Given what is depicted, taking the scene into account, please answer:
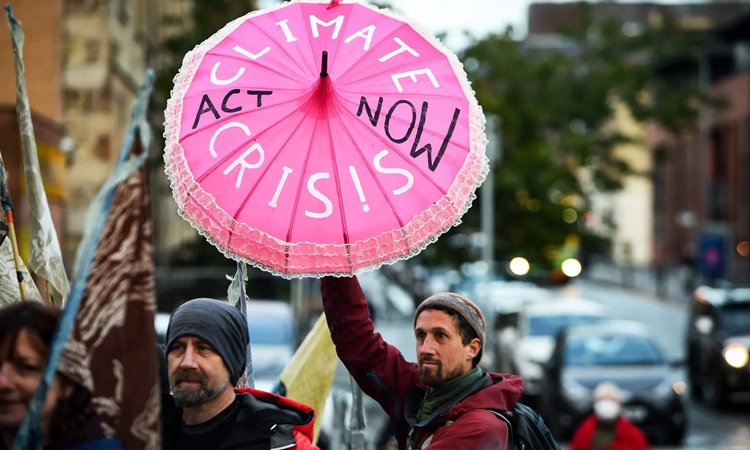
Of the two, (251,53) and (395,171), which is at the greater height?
(251,53)

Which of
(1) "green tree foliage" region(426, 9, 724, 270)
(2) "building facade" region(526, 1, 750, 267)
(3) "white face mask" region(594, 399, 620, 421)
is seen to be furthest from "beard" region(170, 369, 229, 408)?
(2) "building facade" region(526, 1, 750, 267)

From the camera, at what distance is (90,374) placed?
8.73ft

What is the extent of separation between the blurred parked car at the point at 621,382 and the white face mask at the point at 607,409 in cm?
702

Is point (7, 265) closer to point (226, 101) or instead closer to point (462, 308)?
point (226, 101)

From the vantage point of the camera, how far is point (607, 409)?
11.0 meters

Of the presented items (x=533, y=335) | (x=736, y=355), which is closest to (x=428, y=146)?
(x=736, y=355)

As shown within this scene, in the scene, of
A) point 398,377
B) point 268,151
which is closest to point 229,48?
point 268,151

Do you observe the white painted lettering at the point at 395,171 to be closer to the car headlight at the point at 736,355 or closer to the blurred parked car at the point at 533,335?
the blurred parked car at the point at 533,335

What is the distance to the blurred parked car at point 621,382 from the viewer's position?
712 inches

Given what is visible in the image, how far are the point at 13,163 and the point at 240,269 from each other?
12.2 metres

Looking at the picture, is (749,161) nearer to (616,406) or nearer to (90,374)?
(616,406)

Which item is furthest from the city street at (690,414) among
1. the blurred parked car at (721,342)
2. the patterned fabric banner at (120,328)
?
the patterned fabric banner at (120,328)

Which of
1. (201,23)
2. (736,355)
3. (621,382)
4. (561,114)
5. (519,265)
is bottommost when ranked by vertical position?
(736,355)

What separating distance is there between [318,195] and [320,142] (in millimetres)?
168
